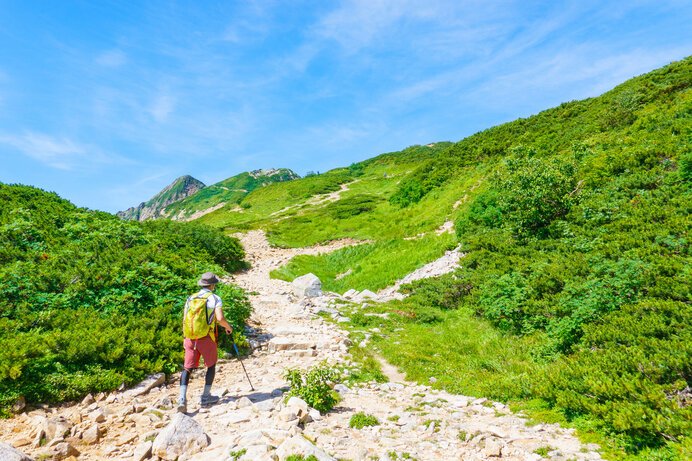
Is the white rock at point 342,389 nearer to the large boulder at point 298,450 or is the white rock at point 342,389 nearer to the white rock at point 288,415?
the white rock at point 288,415

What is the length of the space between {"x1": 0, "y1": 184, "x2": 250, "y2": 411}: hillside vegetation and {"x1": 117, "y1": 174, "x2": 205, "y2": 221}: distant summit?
385 ft

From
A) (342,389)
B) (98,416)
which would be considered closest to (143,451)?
(98,416)

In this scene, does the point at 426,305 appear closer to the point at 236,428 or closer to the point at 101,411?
the point at 236,428

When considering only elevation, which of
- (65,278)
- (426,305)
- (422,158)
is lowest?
(426,305)

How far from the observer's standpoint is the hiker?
630 centimetres

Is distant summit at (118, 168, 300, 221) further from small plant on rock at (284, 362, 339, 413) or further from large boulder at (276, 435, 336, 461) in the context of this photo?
large boulder at (276, 435, 336, 461)

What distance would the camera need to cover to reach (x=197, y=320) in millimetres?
6281

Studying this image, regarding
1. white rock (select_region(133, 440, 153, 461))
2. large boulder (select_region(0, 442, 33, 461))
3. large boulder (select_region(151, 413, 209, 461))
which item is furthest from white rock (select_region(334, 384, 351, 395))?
large boulder (select_region(0, 442, 33, 461))

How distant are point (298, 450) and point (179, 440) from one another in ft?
5.87

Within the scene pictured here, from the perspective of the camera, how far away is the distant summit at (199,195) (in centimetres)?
8100

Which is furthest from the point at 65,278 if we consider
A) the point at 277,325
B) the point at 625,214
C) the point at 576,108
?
the point at 576,108

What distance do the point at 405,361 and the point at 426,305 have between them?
5221 mm

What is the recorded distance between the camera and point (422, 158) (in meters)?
69.6

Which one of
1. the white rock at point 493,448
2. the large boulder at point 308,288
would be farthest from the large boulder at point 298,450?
the large boulder at point 308,288
